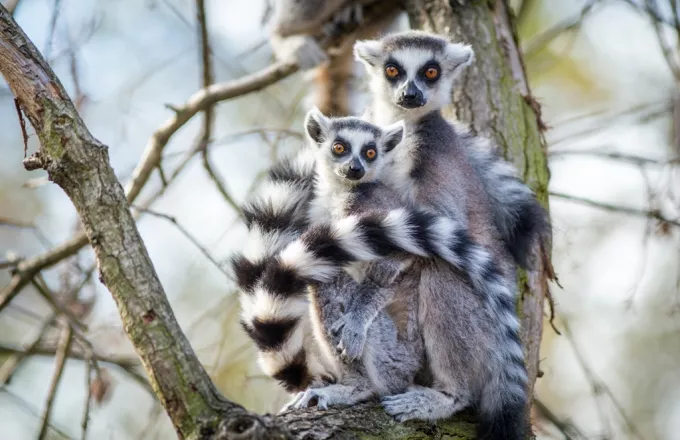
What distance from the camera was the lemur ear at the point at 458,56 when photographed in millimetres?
5094

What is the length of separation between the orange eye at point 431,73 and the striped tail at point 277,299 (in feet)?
3.89

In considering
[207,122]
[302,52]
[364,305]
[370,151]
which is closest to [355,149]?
[370,151]

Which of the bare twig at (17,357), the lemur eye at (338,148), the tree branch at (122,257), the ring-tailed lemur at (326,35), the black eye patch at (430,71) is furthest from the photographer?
the ring-tailed lemur at (326,35)

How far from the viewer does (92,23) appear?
5668 millimetres

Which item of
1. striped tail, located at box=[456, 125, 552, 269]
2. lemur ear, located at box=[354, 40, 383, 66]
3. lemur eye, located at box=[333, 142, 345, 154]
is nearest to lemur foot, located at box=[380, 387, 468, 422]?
striped tail, located at box=[456, 125, 552, 269]

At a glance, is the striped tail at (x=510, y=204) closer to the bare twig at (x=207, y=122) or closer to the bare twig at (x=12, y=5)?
the bare twig at (x=207, y=122)

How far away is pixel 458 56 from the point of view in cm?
511

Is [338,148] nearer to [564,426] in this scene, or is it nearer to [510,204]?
[510,204]

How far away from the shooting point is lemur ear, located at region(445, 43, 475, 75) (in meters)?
5.09

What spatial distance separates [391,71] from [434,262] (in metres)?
1.71

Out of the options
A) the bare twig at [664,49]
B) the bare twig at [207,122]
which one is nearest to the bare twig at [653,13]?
the bare twig at [664,49]

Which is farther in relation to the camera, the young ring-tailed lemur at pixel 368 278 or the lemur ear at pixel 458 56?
the lemur ear at pixel 458 56

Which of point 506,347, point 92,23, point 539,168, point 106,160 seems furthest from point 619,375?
point 106,160

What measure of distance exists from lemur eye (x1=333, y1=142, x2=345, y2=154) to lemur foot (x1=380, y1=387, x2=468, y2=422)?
5.03 ft
